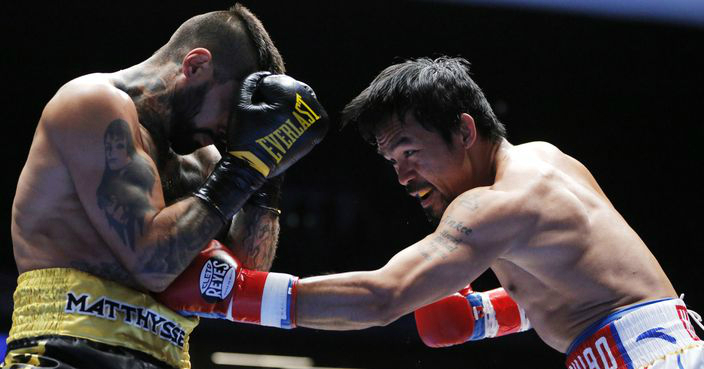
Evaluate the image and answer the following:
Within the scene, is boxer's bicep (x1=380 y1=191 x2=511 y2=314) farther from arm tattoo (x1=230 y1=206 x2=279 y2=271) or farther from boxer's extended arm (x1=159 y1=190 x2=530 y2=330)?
arm tattoo (x1=230 y1=206 x2=279 y2=271)

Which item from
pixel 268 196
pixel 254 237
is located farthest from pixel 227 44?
pixel 254 237

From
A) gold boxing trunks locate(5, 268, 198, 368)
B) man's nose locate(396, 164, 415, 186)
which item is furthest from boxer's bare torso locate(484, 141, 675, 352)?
gold boxing trunks locate(5, 268, 198, 368)

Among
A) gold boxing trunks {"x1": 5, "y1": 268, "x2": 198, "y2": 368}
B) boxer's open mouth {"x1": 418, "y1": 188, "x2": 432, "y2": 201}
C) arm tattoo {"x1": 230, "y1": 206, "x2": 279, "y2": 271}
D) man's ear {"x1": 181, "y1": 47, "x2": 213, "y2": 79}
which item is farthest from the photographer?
boxer's open mouth {"x1": 418, "y1": 188, "x2": 432, "y2": 201}

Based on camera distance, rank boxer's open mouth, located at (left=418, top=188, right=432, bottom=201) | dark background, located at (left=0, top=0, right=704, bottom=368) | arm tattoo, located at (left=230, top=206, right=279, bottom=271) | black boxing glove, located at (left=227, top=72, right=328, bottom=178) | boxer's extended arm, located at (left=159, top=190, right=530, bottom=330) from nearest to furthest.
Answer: boxer's extended arm, located at (left=159, top=190, right=530, bottom=330)
black boxing glove, located at (left=227, top=72, right=328, bottom=178)
arm tattoo, located at (left=230, top=206, right=279, bottom=271)
boxer's open mouth, located at (left=418, top=188, right=432, bottom=201)
dark background, located at (left=0, top=0, right=704, bottom=368)

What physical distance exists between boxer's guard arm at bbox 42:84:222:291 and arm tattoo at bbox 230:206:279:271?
1.32 feet

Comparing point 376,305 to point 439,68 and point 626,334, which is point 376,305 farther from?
point 439,68

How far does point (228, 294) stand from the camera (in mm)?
2160

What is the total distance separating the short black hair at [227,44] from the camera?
8.20 ft

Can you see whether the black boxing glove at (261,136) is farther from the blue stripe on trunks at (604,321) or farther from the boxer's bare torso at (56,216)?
the blue stripe on trunks at (604,321)

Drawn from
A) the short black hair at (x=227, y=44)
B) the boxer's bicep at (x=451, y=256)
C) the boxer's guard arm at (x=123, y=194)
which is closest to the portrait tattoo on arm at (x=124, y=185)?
the boxer's guard arm at (x=123, y=194)

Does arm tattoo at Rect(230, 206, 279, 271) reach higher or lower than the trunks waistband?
higher

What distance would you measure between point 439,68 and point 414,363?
5.48 m

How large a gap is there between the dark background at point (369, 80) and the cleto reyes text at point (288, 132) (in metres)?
3.81

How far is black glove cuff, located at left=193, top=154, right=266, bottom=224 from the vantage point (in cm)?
218
